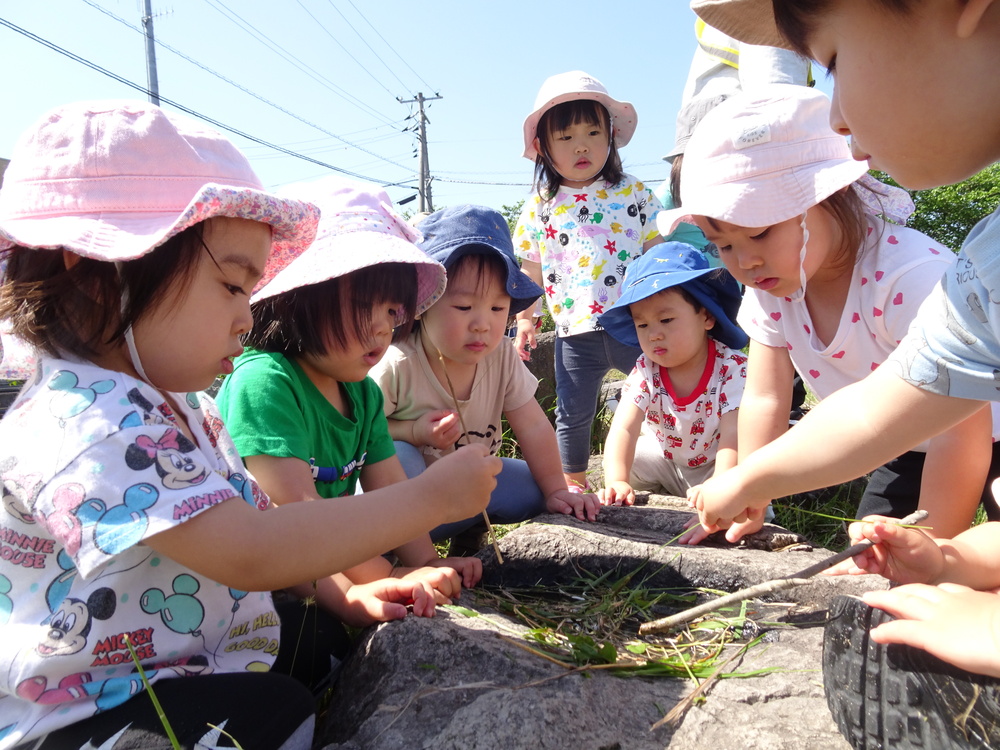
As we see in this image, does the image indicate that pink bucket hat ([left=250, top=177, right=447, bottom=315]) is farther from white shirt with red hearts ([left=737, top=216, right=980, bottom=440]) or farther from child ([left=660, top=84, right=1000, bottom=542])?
white shirt with red hearts ([left=737, top=216, right=980, bottom=440])

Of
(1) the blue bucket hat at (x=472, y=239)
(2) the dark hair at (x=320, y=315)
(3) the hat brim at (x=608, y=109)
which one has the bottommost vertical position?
(2) the dark hair at (x=320, y=315)

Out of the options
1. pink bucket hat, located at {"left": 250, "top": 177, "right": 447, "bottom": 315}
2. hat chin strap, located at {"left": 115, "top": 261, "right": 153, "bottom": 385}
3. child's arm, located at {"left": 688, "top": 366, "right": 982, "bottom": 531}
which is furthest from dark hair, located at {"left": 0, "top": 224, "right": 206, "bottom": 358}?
child's arm, located at {"left": 688, "top": 366, "right": 982, "bottom": 531}

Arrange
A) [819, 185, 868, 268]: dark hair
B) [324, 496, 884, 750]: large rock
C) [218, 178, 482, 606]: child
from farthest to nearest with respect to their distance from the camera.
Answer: [819, 185, 868, 268]: dark hair < [218, 178, 482, 606]: child < [324, 496, 884, 750]: large rock

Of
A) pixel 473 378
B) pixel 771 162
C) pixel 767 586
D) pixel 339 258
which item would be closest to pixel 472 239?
pixel 473 378

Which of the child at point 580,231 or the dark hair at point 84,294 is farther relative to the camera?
the child at point 580,231

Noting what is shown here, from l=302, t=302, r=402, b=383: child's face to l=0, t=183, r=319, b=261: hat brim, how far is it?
769 mm

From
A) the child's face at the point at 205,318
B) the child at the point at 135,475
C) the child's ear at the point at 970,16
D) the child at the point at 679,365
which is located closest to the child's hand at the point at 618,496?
the child at the point at 679,365

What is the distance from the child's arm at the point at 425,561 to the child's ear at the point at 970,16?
1448mm

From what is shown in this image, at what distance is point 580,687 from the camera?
149 centimetres

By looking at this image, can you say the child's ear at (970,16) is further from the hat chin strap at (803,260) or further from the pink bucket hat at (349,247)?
the pink bucket hat at (349,247)

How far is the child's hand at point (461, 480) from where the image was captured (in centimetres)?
158

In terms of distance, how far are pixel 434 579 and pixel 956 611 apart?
1.21m

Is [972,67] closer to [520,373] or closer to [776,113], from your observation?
[776,113]

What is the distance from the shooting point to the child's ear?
112cm
